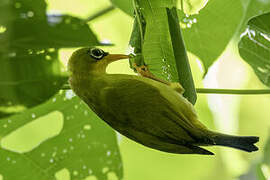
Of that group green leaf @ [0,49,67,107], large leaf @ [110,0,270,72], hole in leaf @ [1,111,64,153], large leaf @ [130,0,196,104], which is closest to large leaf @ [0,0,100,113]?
green leaf @ [0,49,67,107]

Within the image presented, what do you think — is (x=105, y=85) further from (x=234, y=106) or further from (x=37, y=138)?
(x=234, y=106)

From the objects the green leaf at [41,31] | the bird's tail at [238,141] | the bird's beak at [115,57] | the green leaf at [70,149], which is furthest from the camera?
the green leaf at [70,149]

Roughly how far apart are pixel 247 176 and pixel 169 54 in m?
2.17

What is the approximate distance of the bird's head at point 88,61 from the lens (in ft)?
4.86

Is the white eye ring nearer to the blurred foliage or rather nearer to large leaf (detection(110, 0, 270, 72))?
the blurred foliage

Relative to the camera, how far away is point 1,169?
1769 mm

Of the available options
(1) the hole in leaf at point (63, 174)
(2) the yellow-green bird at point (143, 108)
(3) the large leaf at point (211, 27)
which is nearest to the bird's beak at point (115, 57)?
(2) the yellow-green bird at point (143, 108)

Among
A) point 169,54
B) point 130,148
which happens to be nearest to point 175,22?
point 169,54

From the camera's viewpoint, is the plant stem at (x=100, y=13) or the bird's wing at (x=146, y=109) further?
the plant stem at (x=100, y=13)

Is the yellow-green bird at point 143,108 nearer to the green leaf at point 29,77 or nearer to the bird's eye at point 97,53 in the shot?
the bird's eye at point 97,53

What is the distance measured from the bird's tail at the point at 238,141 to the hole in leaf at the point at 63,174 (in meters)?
0.82

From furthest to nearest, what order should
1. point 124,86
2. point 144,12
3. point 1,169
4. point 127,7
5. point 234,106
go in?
point 234,106 < point 1,169 < point 127,7 < point 124,86 < point 144,12

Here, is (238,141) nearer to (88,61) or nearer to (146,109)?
(146,109)

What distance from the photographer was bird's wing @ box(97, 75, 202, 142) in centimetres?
129
